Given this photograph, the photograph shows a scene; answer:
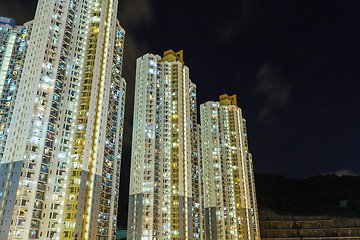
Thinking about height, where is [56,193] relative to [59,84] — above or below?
below

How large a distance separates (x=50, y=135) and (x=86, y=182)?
12.2m

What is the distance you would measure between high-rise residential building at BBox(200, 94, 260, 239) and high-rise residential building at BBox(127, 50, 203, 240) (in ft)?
64.3

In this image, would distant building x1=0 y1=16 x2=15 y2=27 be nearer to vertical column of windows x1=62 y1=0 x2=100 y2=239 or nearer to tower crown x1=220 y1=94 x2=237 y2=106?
vertical column of windows x1=62 y1=0 x2=100 y2=239

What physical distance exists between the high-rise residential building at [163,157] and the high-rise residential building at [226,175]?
1961 centimetres

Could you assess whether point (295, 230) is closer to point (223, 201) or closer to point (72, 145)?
point (223, 201)

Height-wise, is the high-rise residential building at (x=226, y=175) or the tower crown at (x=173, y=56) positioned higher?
the tower crown at (x=173, y=56)

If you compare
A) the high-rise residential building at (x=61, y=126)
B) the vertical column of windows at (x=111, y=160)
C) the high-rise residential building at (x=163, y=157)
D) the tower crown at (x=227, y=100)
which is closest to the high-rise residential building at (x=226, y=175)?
the tower crown at (x=227, y=100)

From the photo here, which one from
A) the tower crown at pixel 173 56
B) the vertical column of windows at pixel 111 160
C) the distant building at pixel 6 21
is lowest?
the vertical column of windows at pixel 111 160

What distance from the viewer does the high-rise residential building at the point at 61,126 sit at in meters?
60.3

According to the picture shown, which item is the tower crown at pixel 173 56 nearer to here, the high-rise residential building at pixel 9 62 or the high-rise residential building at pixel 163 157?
the high-rise residential building at pixel 163 157

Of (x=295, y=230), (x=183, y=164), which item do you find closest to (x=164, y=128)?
(x=183, y=164)

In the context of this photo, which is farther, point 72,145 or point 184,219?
point 184,219

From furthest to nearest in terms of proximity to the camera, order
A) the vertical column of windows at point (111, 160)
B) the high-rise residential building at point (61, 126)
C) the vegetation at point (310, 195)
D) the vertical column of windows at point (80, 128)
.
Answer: the vegetation at point (310, 195) → the vertical column of windows at point (111, 160) → the vertical column of windows at point (80, 128) → the high-rise residential building at point (61, 126)

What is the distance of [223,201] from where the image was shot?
127438 millimetres
